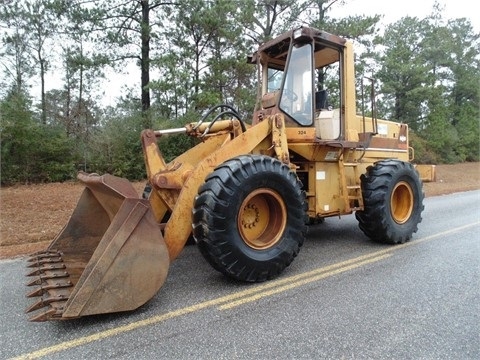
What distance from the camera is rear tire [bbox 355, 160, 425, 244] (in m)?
4.83

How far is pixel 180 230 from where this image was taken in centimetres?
335

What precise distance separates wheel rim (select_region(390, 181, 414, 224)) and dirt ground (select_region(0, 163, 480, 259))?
17.4 feet

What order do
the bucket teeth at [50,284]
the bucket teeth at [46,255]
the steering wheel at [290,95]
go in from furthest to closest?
the steering wheel at [290,95], the bucket teeth at [46,255], the bucket teeth at [50,284]

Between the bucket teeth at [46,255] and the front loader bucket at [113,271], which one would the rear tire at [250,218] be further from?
the bucket teeth at [46,255]

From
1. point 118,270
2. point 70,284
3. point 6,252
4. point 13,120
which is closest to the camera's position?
point 118,270

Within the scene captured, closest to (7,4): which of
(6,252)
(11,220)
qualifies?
(11,220)

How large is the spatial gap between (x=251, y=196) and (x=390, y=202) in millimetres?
2458

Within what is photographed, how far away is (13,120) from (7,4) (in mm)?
4749

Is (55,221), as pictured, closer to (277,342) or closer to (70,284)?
(70,284)

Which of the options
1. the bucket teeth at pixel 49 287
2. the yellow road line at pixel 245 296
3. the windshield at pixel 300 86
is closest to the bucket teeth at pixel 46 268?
the bucket teeth at pixel 49 287

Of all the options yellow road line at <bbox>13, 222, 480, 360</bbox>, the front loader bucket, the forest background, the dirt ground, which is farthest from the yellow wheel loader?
the forest background

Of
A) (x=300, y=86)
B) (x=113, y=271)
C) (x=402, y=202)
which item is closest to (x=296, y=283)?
(x=113, y=271)

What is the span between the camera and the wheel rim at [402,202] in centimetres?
529

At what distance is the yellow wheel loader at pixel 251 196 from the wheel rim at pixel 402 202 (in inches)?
0.6
